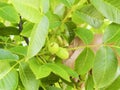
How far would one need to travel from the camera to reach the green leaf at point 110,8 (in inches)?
15.3

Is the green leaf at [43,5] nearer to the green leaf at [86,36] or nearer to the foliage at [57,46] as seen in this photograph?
the foliage at [57,46]

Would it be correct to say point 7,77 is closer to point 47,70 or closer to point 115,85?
point 47,70

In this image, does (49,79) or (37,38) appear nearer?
(37,38)

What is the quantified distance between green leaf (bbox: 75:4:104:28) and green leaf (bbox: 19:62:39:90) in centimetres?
11

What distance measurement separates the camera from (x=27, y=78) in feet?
1.28

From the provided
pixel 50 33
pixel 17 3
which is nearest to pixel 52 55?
pixel 50 33

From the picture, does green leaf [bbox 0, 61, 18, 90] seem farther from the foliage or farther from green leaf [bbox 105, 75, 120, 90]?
green leaf [bbox 105, 75, 120, 90]

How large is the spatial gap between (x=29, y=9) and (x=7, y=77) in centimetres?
10

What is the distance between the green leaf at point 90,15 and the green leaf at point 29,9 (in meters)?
0.09

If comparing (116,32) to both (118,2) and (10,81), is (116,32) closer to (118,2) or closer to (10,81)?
(118,2)

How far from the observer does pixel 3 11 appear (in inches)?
16.4

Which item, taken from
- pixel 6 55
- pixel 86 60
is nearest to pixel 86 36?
pixel 86 60

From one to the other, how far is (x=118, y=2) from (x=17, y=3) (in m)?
0.15

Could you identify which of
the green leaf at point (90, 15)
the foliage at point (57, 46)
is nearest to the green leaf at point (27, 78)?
the foliage at point (57, 46)
